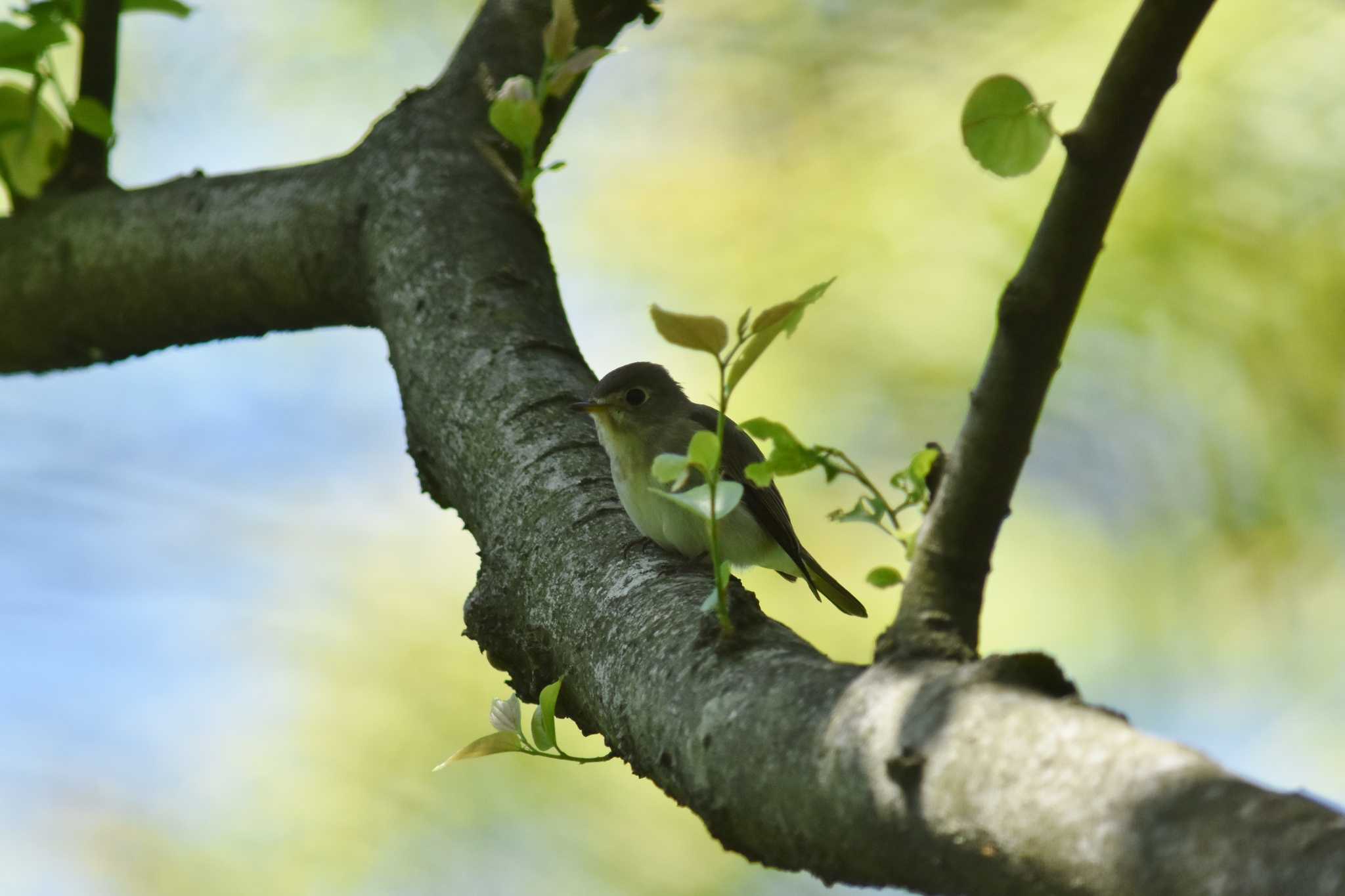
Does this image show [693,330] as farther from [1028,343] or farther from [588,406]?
[588,406]

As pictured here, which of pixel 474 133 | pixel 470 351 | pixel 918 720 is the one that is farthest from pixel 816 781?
pixel 474 133

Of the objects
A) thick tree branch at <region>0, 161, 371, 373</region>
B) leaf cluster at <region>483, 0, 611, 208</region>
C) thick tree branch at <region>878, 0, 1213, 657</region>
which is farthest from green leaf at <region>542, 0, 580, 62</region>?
thick tree branch at <region>878, 0, 1213, 657</region>

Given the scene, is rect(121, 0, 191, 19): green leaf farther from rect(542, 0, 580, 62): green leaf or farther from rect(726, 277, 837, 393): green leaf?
rect(726, 277, 837, 393): green leaf

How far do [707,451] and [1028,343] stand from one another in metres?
0.45

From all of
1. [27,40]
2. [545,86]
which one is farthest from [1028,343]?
[27,40]

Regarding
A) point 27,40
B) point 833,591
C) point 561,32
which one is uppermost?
point 561,32

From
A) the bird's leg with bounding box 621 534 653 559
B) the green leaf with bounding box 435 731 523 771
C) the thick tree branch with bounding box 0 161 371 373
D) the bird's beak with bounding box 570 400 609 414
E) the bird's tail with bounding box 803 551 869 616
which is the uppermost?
the thick tree branch with bounding box 0 161 371 373

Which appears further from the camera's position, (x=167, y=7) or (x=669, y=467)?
(x=167, y=7)

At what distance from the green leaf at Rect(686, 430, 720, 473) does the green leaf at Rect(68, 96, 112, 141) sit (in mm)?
2523

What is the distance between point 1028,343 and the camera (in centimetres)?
119

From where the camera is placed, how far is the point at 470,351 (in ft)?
8.45

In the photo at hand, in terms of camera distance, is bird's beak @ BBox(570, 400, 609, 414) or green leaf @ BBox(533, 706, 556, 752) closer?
green leaf @ BBox(533, 706, 556, 752)

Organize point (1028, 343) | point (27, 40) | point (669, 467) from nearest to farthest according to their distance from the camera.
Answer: point (1028, 343) < point (669, 467) < point (27, 40)

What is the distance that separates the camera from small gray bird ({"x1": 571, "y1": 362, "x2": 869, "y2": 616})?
344 centimetres
